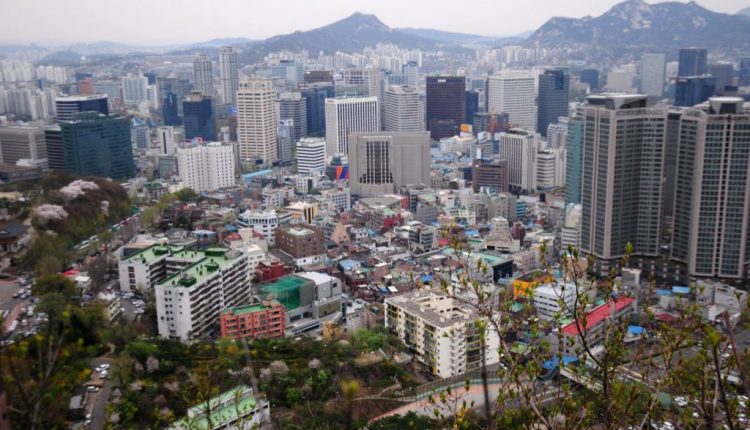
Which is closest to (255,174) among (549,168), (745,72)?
(549,168)

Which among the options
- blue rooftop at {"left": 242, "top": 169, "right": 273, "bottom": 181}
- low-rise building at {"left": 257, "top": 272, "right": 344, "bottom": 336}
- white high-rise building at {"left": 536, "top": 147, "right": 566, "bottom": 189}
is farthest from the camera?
blue rooftop at {"left": 242, "top": 169, "right": 273, "bottom": 181}

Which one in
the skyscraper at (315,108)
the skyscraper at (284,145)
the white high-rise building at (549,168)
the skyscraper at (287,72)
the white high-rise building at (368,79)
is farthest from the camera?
the skyscraper at (287,72)

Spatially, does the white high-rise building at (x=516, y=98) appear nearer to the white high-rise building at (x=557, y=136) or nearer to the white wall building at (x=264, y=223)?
the white high-rise building at (x=557, y=136)

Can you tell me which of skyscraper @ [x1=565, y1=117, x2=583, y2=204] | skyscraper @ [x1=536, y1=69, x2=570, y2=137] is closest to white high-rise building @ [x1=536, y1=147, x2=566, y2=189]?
skyscraper @ [x1=565, y1=117, x2=583, y2=204]

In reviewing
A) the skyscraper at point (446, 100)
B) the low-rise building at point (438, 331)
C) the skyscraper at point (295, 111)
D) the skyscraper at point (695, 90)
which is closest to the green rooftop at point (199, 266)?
the low-rise building at point (438, 331)

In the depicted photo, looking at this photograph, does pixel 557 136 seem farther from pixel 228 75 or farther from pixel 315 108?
pixel 228 75

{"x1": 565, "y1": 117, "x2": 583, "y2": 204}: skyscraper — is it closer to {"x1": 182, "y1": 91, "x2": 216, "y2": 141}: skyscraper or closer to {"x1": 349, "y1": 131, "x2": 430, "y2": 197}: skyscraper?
{"x1": 349, "y1": 131, "x2": 430, "y2": 197}: skyscraper

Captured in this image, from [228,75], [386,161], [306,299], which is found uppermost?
[228,75]
